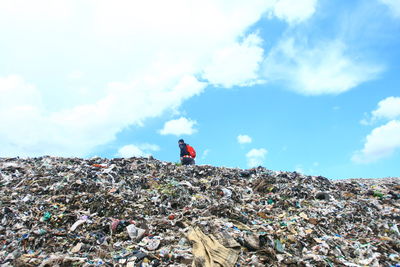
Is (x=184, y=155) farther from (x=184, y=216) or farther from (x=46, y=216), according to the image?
(x=46, y=216)

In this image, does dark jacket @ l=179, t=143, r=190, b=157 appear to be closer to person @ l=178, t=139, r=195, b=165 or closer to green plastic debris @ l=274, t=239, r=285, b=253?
person @ l=178, t=139, r=195, b=165

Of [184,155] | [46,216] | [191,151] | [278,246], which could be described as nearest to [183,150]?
[184,155]

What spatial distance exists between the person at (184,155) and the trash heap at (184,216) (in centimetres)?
165

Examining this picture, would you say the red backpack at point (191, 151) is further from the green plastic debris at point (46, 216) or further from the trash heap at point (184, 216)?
the green plastic debris at point (46, 216)

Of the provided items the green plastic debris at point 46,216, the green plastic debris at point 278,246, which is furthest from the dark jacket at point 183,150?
the green plastic debris at point 278,246

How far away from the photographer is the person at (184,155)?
46.1 feet

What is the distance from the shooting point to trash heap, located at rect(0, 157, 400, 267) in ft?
20.6

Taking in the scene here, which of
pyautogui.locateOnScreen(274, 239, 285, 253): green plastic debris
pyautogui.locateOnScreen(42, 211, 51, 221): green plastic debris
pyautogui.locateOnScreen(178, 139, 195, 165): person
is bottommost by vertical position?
pyautogui.locateOnScreen(274, 239, 285, 253): green plastic debris

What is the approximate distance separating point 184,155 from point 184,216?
641 cm

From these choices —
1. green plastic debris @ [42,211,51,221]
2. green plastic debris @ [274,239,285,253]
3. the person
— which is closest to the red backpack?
the person

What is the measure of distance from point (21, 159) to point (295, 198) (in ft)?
34.3

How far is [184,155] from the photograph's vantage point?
1414cm

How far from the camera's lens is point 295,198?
10055 mm

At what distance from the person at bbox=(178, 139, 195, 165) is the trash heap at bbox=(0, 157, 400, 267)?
1.65m
